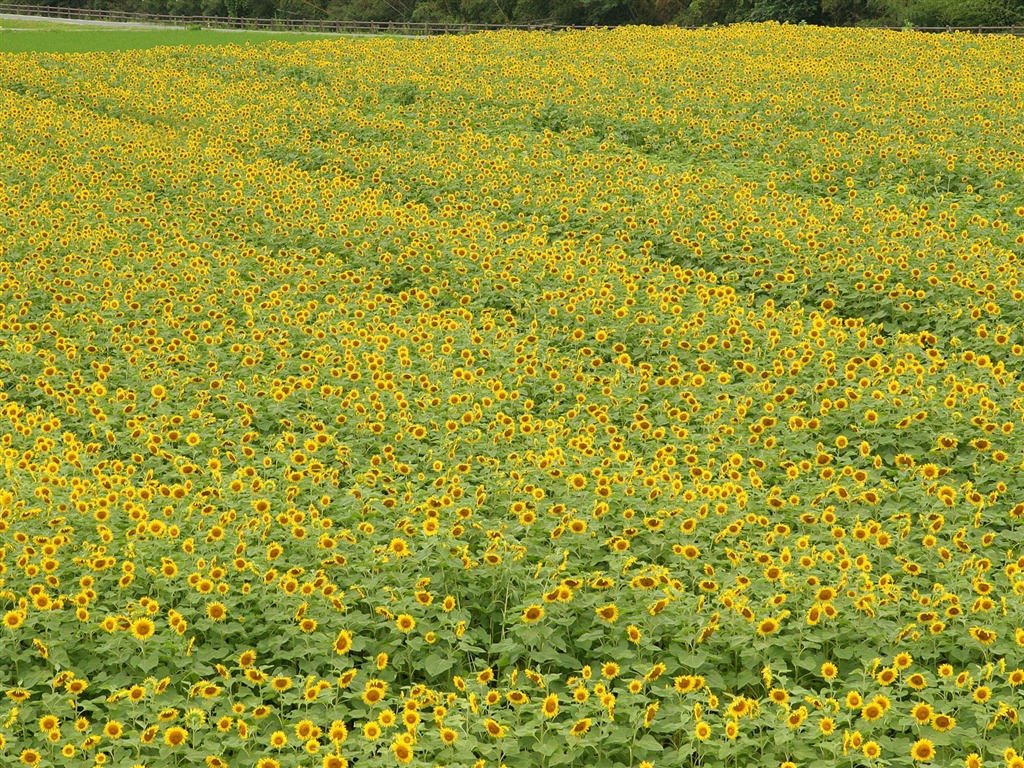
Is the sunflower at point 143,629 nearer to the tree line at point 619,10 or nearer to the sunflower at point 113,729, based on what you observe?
the sunflower at point 113,729

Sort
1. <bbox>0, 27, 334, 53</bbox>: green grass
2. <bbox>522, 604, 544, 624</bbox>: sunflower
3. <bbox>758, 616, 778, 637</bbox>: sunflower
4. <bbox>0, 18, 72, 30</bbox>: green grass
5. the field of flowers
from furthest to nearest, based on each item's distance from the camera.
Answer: <bbox>0, 18, 72, 30</bbox>: green grass < <bbox>0, 27, 334, 53</bbox>: green grass < <bbox>522, 604, 544, 624</bbox>: sunflower < <bbox>758, 616, 778, 637</bbox>: sunflower < the field of flowers

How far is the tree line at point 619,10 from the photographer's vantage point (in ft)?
118

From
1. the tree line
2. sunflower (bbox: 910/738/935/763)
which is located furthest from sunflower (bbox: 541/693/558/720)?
the tree line

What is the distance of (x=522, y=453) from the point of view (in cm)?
677

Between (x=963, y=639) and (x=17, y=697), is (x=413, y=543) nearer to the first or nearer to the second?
(x=17, y=697)

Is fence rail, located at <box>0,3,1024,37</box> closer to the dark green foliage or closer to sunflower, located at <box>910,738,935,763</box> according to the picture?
the dark green foliage

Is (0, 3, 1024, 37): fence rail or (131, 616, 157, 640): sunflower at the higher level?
(0, 3, 1024, 37): fence rail

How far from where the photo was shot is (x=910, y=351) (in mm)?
8562

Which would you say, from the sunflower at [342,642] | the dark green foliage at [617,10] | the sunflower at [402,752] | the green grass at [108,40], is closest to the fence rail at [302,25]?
the dark green foliage at [617,10]

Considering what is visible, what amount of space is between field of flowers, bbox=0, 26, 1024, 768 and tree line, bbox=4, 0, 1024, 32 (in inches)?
941

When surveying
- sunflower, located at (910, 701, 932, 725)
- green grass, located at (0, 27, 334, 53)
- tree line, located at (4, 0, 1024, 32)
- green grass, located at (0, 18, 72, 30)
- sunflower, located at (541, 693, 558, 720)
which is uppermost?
tree line, located at (4, 0, 1024, 32)

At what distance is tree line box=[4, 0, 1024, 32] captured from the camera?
36.1 metres

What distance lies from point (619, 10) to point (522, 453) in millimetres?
50533

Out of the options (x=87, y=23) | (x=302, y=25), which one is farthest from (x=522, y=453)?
(x=87, y=23)
